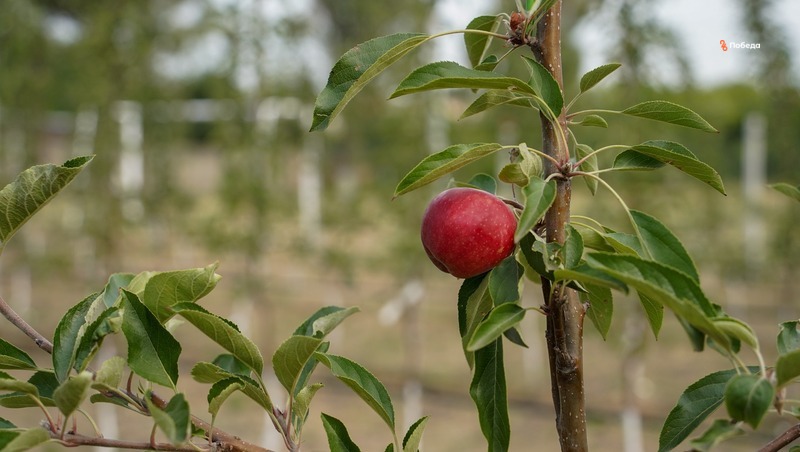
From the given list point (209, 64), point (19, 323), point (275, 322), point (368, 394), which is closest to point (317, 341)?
point (368, 394)

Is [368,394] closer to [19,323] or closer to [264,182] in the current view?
[19,323]

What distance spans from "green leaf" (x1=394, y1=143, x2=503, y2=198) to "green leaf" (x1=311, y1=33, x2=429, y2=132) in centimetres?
7

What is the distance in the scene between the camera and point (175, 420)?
448 mm

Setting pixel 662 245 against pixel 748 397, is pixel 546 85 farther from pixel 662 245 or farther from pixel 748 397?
pixel 748 397

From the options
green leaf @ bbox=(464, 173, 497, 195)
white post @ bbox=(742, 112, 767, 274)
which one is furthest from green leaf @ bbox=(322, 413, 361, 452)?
white post @ bbox=(742, 112, 767, 274)

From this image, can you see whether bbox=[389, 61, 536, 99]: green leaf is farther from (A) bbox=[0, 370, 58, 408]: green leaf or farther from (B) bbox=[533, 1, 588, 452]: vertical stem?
(A) bbox=[0, 370, 58, 408]: green leaf

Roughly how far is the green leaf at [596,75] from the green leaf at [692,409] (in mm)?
228

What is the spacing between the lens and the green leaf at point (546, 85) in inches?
20.6

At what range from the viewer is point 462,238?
58 cm

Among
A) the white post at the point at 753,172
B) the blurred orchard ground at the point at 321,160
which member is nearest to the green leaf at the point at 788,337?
the blurred orchard ground at the point at 321,160

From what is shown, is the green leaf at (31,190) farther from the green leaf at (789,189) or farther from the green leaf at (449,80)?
the green leaf at (789,189)

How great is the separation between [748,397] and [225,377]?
13.5 inches

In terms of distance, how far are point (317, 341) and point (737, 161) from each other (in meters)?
6.73

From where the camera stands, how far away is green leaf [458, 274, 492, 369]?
0.58m
